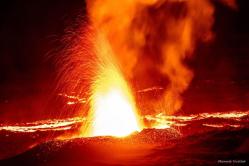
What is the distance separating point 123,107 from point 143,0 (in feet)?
22.8

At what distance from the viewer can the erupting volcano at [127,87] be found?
44.8ft

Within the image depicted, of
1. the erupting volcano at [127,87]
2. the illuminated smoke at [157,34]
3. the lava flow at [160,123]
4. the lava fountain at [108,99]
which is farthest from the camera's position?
the illuminated smoke at [157,34]

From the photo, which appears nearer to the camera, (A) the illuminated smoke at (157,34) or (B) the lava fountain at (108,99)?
(B) the lava fountain at (108,99)

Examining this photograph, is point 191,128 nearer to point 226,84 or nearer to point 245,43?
point 226,84

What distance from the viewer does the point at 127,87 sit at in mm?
19297

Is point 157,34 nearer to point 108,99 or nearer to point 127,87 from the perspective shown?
point 127,87

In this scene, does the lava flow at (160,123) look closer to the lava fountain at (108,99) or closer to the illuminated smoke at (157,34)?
the lava fountain at (108,99)

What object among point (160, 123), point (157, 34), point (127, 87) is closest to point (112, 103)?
point (127, 87)

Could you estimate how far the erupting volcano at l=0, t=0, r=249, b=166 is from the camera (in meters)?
13.7

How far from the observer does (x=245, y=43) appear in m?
34.5

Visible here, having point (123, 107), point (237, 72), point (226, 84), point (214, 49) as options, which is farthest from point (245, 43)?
point (123, 107)

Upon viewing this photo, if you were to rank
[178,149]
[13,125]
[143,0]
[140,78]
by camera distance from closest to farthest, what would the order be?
[178,149], [13,125], [143,0], [140,78]

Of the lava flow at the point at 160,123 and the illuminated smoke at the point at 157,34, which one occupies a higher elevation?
the illuminated smoke at the point at 157,34

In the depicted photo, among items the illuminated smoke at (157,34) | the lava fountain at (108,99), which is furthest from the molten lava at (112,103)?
the illuminated smoke at (157,34)
